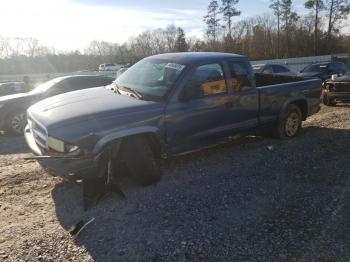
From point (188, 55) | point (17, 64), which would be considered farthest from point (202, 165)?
point (17, 64)

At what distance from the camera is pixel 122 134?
501cm

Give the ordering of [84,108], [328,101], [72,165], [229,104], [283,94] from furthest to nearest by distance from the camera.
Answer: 1. [328,101]
2. [283,94]
3. [229,104]
4. [84,108]
5. [72,165]

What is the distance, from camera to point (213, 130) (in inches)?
248

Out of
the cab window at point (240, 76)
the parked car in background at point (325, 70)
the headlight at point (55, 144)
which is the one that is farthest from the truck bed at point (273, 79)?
the parked car in background at point (325, 70)

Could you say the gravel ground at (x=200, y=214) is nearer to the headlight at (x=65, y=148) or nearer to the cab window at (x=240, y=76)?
the headlight at (x=65, y=148)

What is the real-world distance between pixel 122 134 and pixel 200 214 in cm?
141

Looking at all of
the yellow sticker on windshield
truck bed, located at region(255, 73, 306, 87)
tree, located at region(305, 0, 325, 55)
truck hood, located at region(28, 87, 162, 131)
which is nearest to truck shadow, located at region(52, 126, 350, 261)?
truck hood, located at region(28, 87, 162, 131)

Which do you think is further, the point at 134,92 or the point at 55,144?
the point at 134,92

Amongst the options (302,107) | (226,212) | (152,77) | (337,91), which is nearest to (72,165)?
(226,212)

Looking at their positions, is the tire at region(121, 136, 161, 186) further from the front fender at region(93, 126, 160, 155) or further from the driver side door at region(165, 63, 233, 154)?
the driver side door at region(165, 63, 233, 154)

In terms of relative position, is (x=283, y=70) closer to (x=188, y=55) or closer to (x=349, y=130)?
(x=349, y=130)

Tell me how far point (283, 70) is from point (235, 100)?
1404 centimetres

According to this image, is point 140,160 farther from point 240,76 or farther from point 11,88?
point 11,88

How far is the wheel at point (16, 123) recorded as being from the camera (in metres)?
9.75
